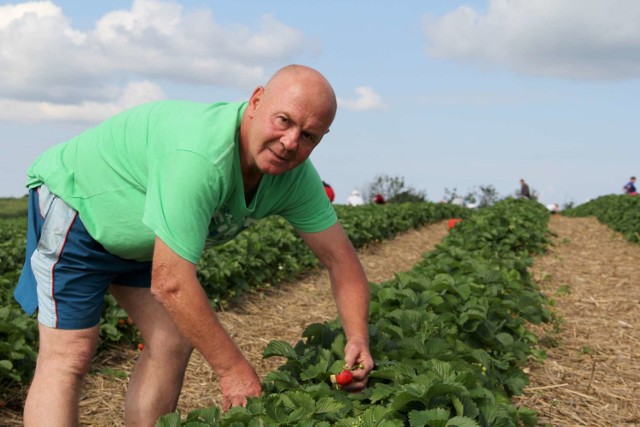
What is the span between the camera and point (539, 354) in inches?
201

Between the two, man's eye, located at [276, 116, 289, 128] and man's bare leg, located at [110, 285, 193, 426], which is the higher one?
man's eye, located at [276, 116, 289, 128]

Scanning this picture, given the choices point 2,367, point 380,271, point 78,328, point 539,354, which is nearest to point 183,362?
point 78,328

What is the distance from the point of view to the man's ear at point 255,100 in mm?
2509

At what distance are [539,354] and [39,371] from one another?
357 centimetres

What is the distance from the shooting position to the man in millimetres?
2277

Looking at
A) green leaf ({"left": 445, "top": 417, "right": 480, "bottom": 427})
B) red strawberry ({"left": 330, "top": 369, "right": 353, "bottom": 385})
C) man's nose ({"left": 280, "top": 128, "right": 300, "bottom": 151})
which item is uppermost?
man's nose ({"left": 280, "top": 128, "right": 300, "bottom": 151})

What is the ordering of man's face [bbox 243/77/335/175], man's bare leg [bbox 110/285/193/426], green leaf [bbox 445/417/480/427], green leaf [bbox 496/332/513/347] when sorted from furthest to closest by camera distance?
green leaf [bbox 496/332/513/347], man's bare leg [bbox 110/285/193/426], green leaf [bbox 445/417/480/427], man's face [bbox 243/77/335/175]

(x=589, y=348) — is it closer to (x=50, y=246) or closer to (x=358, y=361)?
(x=358, y=361)

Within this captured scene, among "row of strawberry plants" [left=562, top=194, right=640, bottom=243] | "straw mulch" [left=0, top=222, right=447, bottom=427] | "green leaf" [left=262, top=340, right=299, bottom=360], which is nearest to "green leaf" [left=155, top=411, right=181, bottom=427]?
"green leaf" [left=262, top=340, right=299, bottom=360]

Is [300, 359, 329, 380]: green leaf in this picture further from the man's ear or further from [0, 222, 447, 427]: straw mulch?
[0, 222, 447, 427]: straw mulch

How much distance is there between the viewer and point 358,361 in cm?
291

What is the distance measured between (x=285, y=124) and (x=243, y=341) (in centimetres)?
395

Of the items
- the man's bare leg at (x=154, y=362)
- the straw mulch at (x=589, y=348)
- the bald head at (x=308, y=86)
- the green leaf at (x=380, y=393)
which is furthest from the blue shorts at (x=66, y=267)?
the straw mulch at (x=589, y=348)

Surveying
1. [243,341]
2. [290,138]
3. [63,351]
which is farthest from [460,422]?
[243,341]
